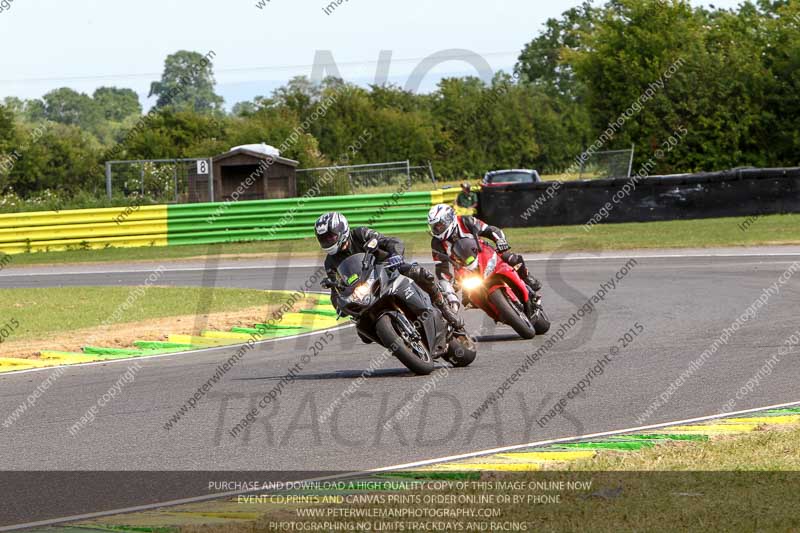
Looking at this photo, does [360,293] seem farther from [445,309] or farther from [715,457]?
[715,457]

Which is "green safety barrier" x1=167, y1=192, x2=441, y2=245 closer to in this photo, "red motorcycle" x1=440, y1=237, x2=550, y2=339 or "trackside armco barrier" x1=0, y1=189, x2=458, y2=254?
"trackside armco barrier" x1=0, y1=189, x2=458, y2=254

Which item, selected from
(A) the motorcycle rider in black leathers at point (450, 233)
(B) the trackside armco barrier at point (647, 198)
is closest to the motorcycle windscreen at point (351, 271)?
(A) the motorcycle rider in black leathers at point (450, 233)

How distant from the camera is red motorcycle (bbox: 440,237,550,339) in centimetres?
1213

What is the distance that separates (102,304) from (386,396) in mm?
9261

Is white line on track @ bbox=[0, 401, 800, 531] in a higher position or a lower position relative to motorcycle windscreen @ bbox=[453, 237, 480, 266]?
lower

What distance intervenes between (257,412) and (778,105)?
33946 mm

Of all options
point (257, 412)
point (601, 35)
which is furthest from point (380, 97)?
point (257, 412)

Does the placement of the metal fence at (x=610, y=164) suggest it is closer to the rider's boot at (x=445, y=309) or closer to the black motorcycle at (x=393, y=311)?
the rider's boot at (x=445, y=309)

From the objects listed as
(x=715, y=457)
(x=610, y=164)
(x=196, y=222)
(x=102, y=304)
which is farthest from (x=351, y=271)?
(x=610, y=164)

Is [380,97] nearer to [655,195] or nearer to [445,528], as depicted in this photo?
[655,195]

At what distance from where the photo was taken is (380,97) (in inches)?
2805

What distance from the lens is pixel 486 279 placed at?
12.2 metres

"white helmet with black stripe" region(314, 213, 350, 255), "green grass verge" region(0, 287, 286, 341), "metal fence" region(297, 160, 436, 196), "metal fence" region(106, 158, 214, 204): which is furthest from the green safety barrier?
"white helmet with black stripe" region(314, 213, 350, 255)

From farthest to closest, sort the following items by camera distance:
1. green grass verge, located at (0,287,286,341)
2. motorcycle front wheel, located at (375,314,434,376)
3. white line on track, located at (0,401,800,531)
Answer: green grass verge, located at (0,287,286,341)
motorcycle front wheel, located at (375,314,434,376)
white line on track, located at (0,401,800,531)
